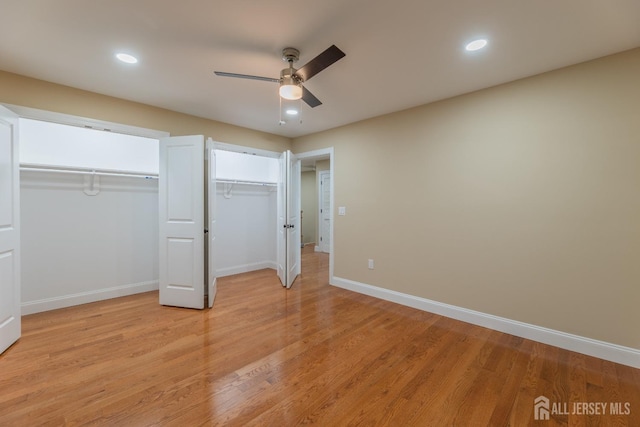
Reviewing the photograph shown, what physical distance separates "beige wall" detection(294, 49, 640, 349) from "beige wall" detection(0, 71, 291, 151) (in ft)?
7.94

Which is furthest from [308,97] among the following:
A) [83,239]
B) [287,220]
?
[83,239]

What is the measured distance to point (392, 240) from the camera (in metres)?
3.83

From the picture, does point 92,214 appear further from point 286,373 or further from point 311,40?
point 311,40

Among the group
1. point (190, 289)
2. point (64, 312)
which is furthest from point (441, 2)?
point (64, 312)

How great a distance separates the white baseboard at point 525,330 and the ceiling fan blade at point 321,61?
2975 mm

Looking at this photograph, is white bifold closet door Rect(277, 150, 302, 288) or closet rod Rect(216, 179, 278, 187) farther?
closet rod Rect(216, 179, 278, 187)

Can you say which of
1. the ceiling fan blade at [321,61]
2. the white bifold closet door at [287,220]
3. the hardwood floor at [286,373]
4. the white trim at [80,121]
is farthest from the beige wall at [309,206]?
the ceiling fan blade at [321,61]

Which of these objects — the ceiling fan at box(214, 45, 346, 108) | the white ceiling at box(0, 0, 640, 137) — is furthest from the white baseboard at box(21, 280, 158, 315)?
the ceiling fan at box(214, 45, 346, 108)

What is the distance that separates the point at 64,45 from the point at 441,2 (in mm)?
3001

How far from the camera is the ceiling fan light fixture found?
2.20 metres

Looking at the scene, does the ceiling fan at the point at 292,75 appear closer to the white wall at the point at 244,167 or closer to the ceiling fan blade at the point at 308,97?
the ceiling fan blade at the point at 308,97

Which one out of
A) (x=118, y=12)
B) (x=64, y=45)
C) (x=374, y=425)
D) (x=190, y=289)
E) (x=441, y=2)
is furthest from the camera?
(x=190, y=289)

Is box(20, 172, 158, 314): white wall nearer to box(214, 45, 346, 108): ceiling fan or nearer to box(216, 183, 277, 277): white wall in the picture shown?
box(216, 183, 277, 277): white wall

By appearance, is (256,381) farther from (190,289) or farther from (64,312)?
(64,312)
